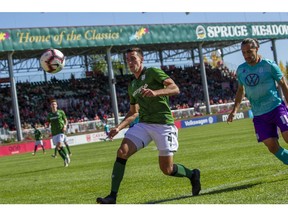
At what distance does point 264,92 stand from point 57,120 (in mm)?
10892

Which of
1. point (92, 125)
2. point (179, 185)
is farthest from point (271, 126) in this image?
point (92, 125)

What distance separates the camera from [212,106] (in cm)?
5509

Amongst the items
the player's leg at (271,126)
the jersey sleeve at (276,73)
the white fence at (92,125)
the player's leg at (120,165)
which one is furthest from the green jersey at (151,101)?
the white fence at (92,125)

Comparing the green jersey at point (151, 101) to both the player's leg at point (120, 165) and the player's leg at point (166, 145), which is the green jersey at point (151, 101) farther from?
the player's leg at point (120, 165)

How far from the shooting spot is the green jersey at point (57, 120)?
18.3 metres

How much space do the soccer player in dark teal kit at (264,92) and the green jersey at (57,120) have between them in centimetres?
1039

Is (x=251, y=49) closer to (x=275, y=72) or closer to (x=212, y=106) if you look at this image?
(x=275, y=72)

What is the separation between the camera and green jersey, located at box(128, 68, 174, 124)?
7.77 metres

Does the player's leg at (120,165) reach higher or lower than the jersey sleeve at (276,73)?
lower

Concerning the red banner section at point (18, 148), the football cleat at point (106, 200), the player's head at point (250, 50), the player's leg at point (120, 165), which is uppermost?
the player's head at point (250, 50)

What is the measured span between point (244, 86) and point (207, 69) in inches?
2399

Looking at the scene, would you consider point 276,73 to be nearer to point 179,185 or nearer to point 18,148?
point 179,185

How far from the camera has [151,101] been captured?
7.90 meters
